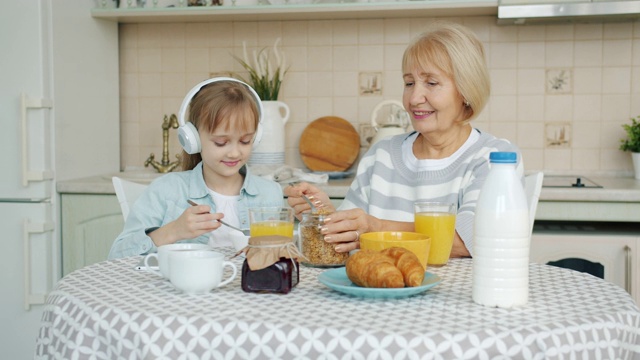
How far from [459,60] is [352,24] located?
1.29 m

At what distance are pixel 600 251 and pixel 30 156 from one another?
6.34 feet

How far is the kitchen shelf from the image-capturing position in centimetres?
276

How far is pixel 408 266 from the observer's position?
1177mm

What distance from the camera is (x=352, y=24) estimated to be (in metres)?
3.04

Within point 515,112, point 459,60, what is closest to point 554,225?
point 515,112

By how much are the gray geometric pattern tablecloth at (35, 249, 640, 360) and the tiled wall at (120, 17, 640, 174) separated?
5.86ft

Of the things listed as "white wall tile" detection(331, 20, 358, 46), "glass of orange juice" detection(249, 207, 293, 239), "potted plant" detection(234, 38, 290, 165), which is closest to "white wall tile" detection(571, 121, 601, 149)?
"white wall tile" detection(331, 20, 358, 46)

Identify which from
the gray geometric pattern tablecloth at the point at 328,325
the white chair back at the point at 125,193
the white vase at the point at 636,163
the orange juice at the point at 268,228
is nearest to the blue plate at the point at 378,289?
the gray geometric pattern tablecloth at the point at 328,325

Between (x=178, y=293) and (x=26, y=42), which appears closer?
(x=178, y=293)

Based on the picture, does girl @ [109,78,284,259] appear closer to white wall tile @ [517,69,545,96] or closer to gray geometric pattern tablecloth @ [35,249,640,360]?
→ gray geometric pattern tablecloth @ [35,249,640,360]

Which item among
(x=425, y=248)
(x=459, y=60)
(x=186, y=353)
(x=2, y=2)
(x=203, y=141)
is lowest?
(x=186, y=353)

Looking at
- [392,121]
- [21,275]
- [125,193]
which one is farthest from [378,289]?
[21,275]

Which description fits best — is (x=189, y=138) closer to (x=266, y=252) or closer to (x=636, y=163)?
(x=266, y=252)

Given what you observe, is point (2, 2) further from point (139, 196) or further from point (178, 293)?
point (178, 293)
